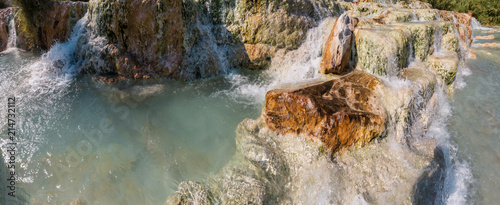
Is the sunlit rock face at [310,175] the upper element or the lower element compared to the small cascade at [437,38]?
lower

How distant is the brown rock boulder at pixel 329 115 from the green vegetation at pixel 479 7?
20.4 m

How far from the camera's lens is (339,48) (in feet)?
18.7

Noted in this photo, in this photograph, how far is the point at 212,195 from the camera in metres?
3.11

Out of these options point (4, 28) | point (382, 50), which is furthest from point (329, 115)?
point (4, 28)

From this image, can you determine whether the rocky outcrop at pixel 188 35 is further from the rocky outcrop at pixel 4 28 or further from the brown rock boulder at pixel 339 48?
the rocky outcrop at pixel 4 28

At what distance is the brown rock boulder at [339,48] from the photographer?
5.70 meters

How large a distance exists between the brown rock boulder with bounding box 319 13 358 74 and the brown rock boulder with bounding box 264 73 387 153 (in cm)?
141

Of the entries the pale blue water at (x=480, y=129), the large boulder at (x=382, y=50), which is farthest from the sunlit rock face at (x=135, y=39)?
the pale blue water at (x=480, y=129)

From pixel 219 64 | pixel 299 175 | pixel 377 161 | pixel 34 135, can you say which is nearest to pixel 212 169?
pixel 299 175

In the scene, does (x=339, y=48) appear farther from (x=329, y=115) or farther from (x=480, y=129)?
(x=480, y=129)

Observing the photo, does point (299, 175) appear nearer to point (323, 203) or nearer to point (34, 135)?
point (323, 203)

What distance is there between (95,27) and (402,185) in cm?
764

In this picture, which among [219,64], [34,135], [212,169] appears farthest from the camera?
[219,64]

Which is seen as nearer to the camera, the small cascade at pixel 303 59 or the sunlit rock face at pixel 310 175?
the sunlit rock face at pixel 310 175
